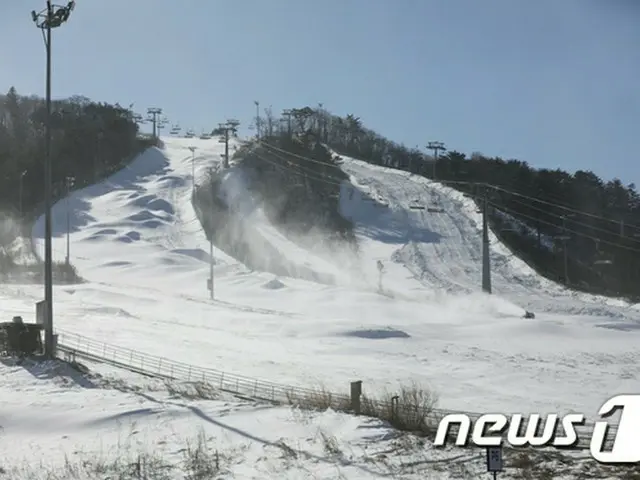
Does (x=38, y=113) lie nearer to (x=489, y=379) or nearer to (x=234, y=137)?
(x=234, y=137)

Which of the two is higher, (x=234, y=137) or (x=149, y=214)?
(x=234, y=137)

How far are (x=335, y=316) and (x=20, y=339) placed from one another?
2103 cm

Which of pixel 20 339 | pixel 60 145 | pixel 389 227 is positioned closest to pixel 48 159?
pixel 20 339

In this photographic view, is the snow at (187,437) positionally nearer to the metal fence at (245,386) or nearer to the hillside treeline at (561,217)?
the metal fence at (245,386)

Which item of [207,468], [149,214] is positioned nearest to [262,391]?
[207,468]

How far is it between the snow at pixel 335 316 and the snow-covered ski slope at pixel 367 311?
14 centimetres

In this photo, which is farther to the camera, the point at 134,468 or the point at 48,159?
the point at 48,159

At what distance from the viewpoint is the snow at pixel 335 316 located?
59.8 feet

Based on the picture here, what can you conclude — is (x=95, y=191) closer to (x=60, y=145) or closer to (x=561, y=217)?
(x=60, y=145)

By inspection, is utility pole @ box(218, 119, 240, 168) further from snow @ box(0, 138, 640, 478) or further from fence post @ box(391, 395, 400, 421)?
fence post @ box(391, 395, 400, 421)

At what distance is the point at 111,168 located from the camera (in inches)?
4225

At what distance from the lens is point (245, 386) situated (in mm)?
19344

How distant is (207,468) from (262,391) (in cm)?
704

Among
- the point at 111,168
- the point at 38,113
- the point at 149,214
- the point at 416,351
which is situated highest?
the point at 38,113
